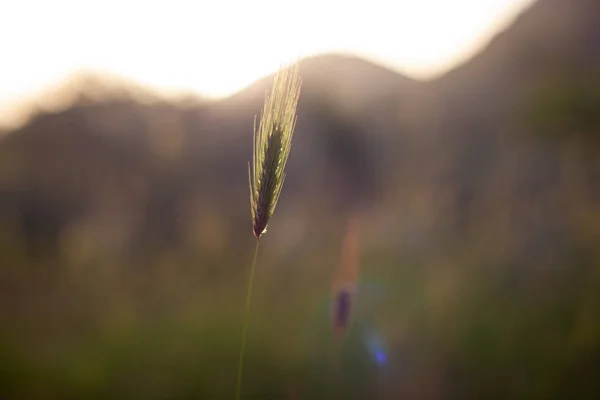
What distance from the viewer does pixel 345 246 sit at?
3.09 meters

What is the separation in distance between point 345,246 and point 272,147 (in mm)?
2077

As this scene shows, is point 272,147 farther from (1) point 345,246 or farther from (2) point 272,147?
(1) point 345,246

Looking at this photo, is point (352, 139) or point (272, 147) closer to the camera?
point (272, 147)

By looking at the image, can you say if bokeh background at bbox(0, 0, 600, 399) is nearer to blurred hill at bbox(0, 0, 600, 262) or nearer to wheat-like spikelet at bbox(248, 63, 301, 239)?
blurred hill at bbox(0, 0, 600, 262)

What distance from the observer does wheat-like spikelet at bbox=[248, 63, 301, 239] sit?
103 centimetres

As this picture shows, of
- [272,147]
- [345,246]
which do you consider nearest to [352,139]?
[345,246]

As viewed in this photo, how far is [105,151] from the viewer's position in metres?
4.73

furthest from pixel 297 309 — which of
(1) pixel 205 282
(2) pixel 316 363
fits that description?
(1) pixel 205 282

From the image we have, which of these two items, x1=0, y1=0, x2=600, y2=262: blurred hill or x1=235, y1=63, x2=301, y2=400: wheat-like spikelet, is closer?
x1=235, y1=63, x2=301, y2=400: wheat-like spikelet

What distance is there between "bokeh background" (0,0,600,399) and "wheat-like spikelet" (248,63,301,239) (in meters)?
1.32

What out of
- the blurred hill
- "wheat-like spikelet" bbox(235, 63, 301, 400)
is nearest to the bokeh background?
the blurred hill

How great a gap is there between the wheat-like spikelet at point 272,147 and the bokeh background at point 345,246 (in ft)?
4.34

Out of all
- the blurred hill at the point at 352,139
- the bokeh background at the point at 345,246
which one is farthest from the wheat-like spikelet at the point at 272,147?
the blurred hill at the point at 352,139

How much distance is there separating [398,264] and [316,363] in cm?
90
